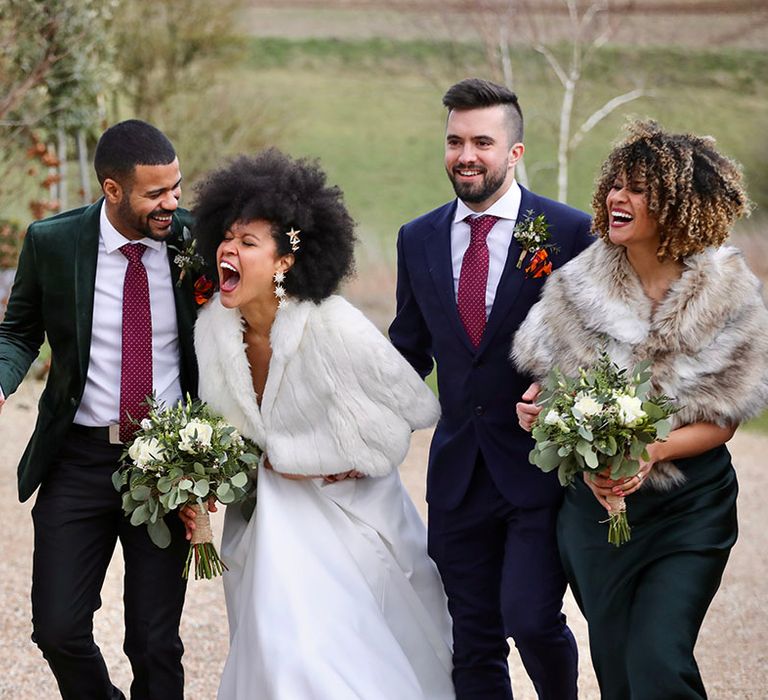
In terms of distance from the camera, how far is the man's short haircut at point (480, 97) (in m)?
4.77

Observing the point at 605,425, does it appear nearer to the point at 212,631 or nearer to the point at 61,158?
the point at 212,631

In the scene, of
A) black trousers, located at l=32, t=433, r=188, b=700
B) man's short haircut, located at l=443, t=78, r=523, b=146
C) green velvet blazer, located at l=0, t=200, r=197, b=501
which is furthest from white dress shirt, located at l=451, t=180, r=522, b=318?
black trousers, located at l=32, t=433, r=188, b=700

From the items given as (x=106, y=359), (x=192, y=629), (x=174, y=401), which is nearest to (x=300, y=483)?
(x=174, y=401)

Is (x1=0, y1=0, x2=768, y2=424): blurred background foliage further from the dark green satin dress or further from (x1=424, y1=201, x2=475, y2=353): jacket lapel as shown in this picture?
the dark green satin dress

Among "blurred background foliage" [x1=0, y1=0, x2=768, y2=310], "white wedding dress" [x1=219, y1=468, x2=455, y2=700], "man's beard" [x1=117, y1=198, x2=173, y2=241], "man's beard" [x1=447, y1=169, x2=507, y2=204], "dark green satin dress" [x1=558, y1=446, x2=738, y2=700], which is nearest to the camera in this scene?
"dark green satin dress" [x1=558, y1=446, x2=738, y2=700]

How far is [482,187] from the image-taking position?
477cm

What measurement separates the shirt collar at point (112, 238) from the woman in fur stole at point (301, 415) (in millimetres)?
211

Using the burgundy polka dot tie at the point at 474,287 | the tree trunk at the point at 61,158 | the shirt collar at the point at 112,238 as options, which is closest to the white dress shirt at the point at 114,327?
the shirt collar at the point at 112,238

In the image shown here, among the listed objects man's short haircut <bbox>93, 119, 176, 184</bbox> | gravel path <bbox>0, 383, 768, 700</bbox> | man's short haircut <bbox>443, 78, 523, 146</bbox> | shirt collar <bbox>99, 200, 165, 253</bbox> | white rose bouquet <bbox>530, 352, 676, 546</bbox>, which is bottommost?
gravel path <bbox>0, 383, 768, 700</bbox>

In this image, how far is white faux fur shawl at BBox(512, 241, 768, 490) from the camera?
4.07 m

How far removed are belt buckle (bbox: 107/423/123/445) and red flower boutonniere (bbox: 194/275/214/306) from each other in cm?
59

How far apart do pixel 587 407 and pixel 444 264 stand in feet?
3.72

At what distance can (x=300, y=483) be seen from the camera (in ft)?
15.8

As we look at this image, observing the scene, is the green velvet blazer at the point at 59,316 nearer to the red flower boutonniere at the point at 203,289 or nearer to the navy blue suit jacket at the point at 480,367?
the red flower boutonniere at the point at 203,289
